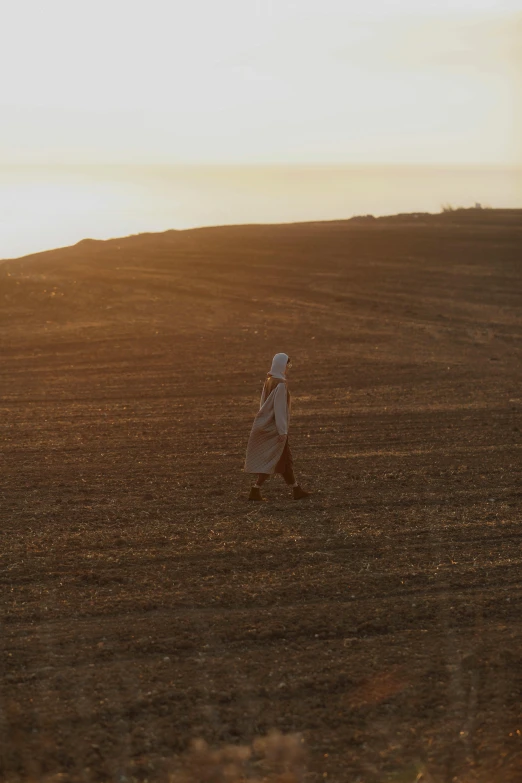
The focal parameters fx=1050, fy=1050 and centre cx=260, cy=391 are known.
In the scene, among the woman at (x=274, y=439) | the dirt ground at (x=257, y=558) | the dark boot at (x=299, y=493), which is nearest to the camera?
the dirt ground at (x=257, y=558)

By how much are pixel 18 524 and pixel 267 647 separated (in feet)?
14.1

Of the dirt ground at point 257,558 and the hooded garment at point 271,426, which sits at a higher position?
the hooded garment at point 271,426

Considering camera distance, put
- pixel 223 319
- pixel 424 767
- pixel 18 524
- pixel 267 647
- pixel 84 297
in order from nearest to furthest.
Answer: pixel 424 767 → pixel 267 647 → pixel 18 524 → pixel 223 319 → pixel 84 297

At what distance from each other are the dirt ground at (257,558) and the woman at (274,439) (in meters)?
0.30

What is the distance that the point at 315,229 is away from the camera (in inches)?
1981

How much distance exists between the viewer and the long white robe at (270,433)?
40.9 ft

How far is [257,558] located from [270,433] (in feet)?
8.55

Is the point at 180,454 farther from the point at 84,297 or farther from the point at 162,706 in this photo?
the point at 84,297

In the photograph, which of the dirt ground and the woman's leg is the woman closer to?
the woman's leg

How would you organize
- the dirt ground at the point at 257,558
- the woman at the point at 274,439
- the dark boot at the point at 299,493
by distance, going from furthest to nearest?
1. the dark boot at the point at 299,493
2. the woman at the point at 274,439
3. the dirt ground at the point at 257,558

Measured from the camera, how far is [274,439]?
12.6 metres

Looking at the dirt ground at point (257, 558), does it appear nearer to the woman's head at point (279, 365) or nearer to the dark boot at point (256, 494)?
Answer: the dark boot at point (256, 494)

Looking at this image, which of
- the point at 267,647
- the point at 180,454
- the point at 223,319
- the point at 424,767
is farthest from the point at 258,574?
the point at 223,319

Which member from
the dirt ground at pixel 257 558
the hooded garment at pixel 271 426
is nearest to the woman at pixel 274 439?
the hooded garment at pixel 271 426
